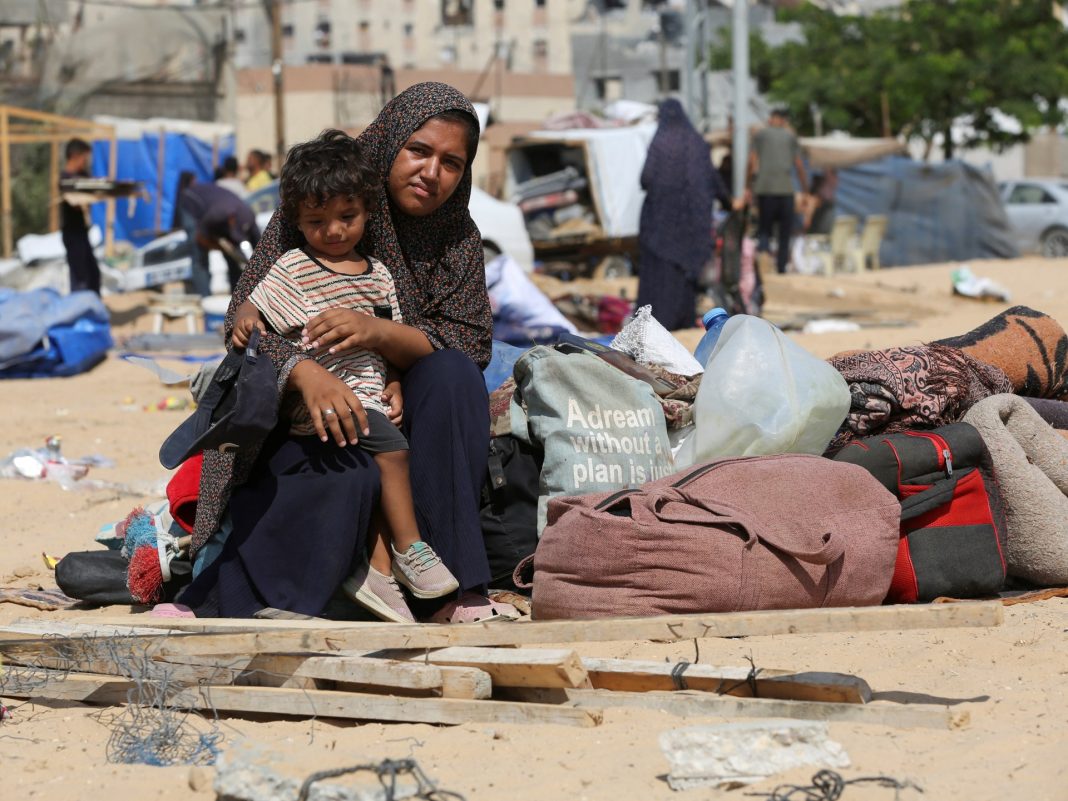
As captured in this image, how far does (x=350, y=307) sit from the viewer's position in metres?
3.86

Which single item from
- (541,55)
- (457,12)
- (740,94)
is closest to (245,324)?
(740,94)

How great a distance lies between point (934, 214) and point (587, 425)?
19411 millimetres

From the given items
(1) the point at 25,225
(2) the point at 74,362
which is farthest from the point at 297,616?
(1) the point at 25,225

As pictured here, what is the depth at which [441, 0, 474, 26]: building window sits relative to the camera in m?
52.8

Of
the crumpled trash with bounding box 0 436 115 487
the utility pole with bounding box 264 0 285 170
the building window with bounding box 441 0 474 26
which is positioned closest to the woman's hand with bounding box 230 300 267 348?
the crumpled trash with bounding box 0 436 115 487

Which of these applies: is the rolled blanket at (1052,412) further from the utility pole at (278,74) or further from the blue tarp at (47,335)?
the utility pole at (278,74)

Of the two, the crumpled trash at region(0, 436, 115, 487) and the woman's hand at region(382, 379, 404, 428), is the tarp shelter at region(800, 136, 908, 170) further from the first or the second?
the woman's hand at region(382, 379, 404, 428)

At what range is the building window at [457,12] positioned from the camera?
173ft

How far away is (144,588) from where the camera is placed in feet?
13.0

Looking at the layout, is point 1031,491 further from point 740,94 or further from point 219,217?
point 740,94

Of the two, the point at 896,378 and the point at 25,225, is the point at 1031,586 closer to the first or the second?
the point at 896,378

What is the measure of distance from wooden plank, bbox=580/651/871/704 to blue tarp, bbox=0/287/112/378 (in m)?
8.16

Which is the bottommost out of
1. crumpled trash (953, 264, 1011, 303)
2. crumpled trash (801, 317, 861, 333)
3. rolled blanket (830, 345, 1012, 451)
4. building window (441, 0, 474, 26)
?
crumpled trash (953, 264, 1011, 303)

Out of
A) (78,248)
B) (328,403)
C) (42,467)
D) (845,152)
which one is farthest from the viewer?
(845,152)
